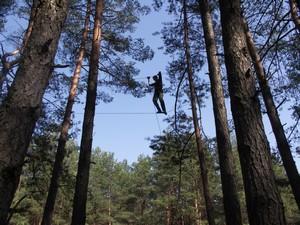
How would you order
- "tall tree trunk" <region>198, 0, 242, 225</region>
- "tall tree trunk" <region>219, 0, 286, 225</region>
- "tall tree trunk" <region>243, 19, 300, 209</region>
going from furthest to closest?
"tall tree trunk" <region>243, 19, 300, 209</region> < "tall tree trunk" <region>198, 0, 242, 225</region> < "tall tree trunk" <region>219, 0, 286, 225</region>

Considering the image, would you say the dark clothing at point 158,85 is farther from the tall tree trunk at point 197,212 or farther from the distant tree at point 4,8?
the tall tree trunk at point 197,212

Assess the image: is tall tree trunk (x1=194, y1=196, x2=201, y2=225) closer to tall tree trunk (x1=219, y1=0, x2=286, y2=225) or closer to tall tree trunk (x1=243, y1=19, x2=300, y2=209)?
tall tree trunk (x1=243, y1=19, x2=300, y2=209)

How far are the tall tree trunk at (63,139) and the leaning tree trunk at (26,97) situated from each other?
6753 mm

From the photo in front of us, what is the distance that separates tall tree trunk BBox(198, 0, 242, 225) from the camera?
16.5ft

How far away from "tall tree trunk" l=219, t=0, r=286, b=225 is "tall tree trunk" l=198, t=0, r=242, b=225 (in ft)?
5.46

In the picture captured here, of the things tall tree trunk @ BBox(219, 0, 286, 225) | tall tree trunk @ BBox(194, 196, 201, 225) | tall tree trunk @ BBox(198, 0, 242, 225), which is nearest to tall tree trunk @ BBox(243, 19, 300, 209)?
tall tree trunk @ BBox(198, 0, 242, 225)

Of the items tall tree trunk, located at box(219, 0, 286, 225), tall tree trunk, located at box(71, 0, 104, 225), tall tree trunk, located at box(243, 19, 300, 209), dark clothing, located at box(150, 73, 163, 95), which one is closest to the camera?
tall tree trunk, located at box(219, 0, 286, 225)

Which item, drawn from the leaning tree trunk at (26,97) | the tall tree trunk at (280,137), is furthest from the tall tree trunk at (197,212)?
the leaning tree trunk at (26,97)

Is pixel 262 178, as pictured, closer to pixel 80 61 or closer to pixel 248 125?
pixel 248 125

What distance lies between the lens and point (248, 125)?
11.0ft

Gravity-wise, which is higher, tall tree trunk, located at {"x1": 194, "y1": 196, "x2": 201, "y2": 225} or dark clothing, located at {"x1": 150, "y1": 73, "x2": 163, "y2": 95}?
tall tree trunk, located at {"x1": 194, "y1": 196, "x2": 201, "y2": 225}

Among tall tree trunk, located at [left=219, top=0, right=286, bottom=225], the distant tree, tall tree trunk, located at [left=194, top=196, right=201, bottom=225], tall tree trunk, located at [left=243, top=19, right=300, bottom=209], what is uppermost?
the distant tree

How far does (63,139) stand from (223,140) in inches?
244

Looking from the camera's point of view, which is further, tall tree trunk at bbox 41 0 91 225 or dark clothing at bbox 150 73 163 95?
tall tree trunk at bbox 41 0 91 225
